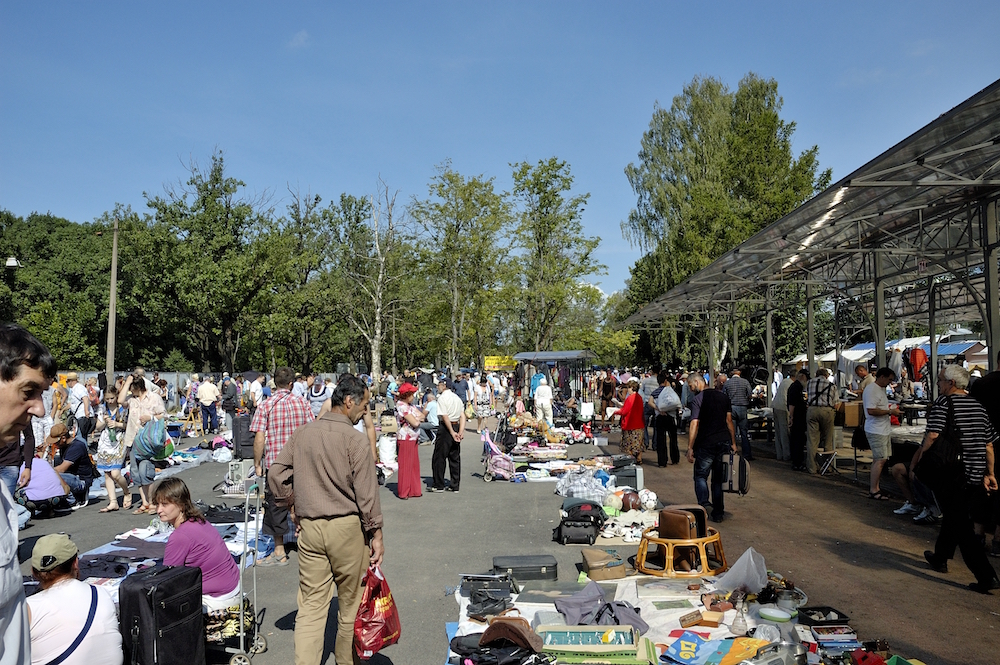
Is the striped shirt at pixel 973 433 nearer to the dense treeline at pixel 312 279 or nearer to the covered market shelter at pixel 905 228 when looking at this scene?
the covered market shelter at pixel 905 228

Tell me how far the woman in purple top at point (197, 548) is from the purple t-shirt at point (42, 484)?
5799 mm

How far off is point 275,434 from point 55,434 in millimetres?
5089

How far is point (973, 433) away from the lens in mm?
6355

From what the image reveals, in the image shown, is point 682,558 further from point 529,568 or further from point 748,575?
point 529,568

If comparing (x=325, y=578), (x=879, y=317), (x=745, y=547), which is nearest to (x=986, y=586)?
(x=745, y=547)

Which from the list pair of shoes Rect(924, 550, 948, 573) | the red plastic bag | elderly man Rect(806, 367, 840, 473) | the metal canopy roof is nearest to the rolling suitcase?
pair of shoes Rect(924, 550, 948, 573)

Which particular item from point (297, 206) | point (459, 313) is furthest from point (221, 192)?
point (459, 313)

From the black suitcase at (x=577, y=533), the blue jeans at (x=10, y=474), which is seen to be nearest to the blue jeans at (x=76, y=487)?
the blue jeans at (x=10, y=474)

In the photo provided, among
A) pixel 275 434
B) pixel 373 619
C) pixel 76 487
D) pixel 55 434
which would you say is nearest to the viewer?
pixel 373 619

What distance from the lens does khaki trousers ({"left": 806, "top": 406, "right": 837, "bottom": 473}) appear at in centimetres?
1227

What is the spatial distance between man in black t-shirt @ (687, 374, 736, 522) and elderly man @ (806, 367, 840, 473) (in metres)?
4.07

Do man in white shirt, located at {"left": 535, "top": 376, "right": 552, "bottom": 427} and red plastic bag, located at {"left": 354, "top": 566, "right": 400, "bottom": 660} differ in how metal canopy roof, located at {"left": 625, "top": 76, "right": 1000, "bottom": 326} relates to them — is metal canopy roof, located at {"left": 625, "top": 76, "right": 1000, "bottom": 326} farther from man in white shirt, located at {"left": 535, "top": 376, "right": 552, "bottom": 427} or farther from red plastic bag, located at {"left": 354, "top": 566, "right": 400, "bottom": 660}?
red plastic bag, located at {"left": 354, "top": 566, "right": 400, "bottom": 660}

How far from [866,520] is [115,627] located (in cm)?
827

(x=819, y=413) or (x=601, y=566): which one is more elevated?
(x=819, y=413)
